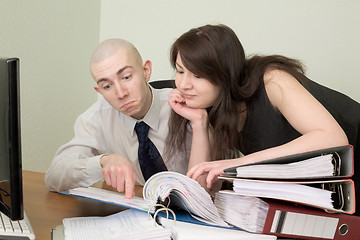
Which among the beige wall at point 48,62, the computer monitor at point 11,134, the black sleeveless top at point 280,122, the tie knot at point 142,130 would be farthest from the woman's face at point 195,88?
the beige wall at point 48,62

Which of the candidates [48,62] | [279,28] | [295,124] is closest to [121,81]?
[295,124]

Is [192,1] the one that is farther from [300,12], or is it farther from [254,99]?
[254,99]

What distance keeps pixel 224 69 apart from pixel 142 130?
1.37 ft

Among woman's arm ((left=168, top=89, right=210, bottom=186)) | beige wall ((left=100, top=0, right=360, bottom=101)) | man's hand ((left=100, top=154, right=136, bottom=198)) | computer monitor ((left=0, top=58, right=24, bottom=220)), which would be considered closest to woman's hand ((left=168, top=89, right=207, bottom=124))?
woman's arm ((left=168, top=89, right=210, bottom=186))

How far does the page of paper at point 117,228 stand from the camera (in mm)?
705

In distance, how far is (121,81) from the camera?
56.4 inches

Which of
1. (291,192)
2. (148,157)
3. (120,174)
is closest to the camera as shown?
(291,192)

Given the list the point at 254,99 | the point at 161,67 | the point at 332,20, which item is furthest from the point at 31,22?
the point at 332,20

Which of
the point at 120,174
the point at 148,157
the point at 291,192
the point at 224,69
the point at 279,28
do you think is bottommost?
the point at 148,157

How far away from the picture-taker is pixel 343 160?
30.7 inches

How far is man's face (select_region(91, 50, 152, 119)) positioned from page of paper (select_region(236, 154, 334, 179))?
Answer: 2.41ft

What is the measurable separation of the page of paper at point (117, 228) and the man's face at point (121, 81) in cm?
61

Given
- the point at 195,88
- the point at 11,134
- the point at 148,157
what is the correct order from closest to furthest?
1. the point at 11,134
2. the point at 195,88
3. the point at 148,157

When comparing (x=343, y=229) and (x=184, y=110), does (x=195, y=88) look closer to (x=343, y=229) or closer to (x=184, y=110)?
(x=184, y=110)
